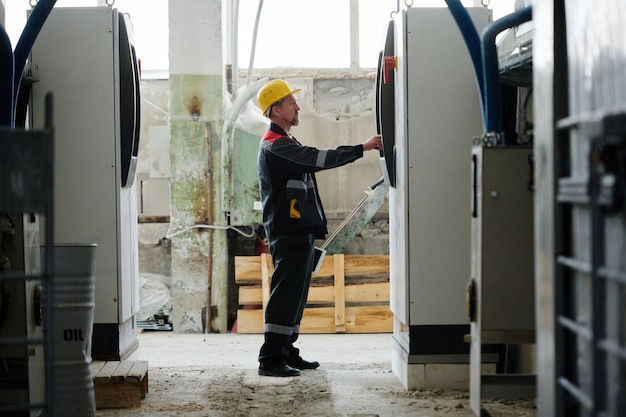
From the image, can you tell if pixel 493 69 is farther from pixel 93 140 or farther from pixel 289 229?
pixel 93 140

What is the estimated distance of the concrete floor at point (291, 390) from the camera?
4.07 metres

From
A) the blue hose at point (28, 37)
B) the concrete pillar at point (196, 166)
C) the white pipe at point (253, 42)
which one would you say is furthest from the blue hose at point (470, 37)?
the concrete pillar at point (196, 166)

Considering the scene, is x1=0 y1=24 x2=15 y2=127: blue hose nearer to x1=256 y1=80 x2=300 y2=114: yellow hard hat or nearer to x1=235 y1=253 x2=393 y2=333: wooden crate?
x1=256 y1=80 x2=300 y2=114: yellow hard hat

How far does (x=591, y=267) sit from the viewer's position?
2.14 m

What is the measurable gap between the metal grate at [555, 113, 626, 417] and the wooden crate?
475 cm

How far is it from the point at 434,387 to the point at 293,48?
4213mm

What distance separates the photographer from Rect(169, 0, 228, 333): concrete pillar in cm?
735

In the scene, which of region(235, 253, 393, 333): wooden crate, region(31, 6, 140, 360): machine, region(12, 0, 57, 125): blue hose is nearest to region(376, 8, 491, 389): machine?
region(31, 6, 140, 360): machine

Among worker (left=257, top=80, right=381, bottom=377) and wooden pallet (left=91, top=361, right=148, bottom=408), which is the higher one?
worker (left=257, top=80, right=381, bottom=377)

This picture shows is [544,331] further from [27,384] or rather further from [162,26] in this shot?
[162,26]

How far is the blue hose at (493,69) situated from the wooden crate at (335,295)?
3.91m

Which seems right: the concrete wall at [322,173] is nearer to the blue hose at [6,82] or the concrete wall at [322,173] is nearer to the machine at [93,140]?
the machine at [93,140]

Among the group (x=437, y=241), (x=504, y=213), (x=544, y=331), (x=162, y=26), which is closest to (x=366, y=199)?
(x=162, y=26)

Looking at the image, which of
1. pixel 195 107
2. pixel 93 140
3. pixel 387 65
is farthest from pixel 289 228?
pixel 195 107
